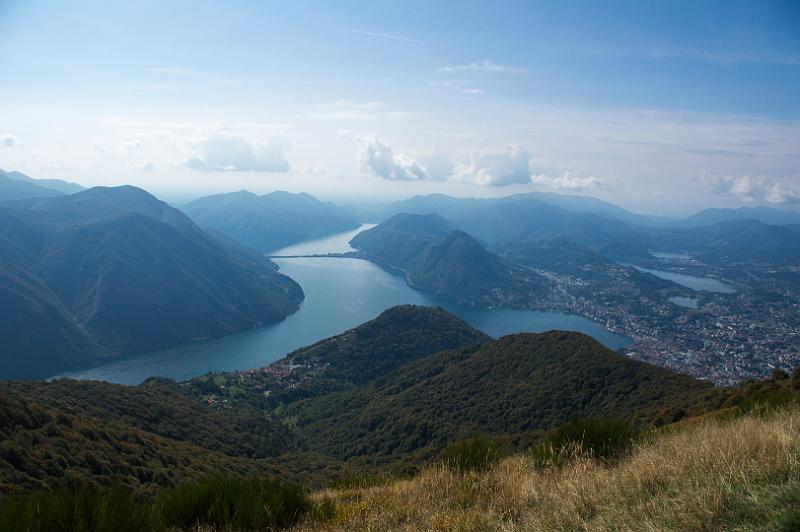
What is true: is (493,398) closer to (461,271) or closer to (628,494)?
(628,494)

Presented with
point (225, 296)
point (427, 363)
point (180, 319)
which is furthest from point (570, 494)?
point (225, 296)

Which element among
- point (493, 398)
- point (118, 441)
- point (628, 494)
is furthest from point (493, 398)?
point (628, 494)

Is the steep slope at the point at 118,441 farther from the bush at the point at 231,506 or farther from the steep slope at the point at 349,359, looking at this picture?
the steep slope at the point at 349,359

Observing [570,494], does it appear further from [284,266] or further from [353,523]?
[284,266]

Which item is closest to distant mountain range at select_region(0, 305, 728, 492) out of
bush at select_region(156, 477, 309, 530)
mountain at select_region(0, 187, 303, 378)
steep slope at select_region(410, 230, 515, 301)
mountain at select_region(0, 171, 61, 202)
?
bush at select_region(156, 477, 309, 530)

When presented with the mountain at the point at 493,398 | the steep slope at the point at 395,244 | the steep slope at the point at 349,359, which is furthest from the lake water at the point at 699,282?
the mountain at the point at 493,398
